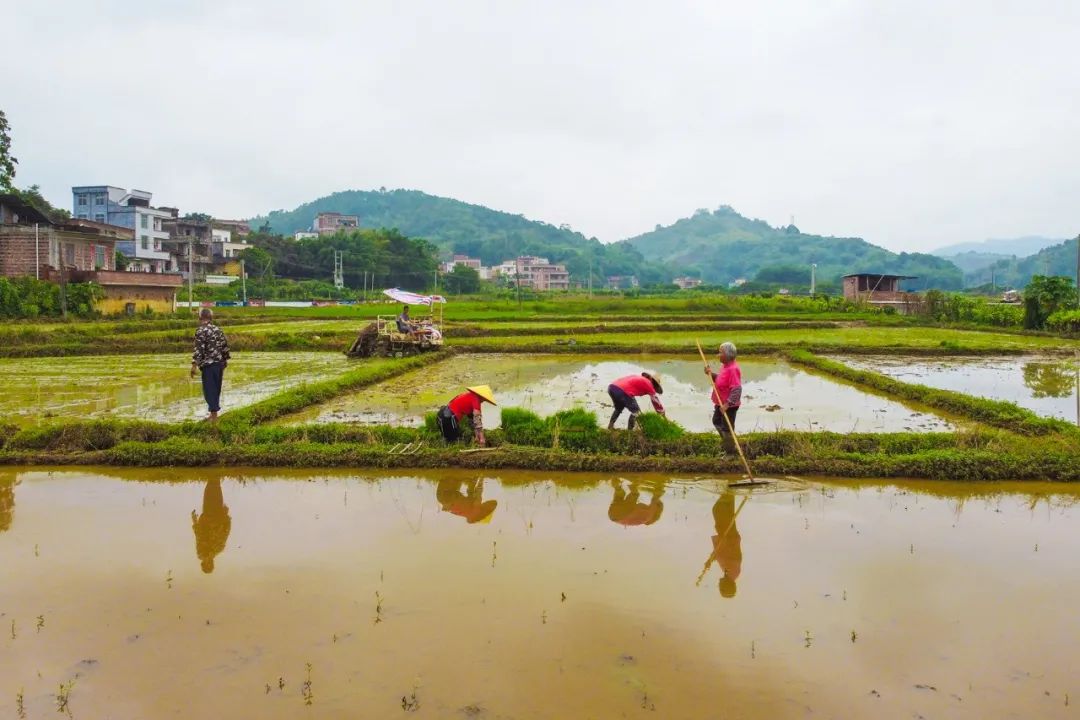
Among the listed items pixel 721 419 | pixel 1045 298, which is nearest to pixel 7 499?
pixel 721 419

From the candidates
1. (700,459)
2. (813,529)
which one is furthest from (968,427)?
(813,529)

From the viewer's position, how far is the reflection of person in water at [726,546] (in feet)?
18.2

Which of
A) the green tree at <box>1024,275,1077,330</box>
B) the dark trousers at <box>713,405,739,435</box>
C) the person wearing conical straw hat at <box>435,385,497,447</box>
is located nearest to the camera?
the dark trousers at <box>713,405,739,435</box>

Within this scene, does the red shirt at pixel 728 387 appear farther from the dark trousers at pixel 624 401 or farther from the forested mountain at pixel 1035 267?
the forested mountain at pixel 1035 267

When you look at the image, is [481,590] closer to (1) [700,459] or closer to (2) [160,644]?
(2) [160,644]

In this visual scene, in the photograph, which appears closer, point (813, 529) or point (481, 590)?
point (481, 590)

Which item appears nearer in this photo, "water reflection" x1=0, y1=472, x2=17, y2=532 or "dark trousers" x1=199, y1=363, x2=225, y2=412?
"water reflection" x1=0, y1=472, x2=17, y2=532

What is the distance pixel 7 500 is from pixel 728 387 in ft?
25.6

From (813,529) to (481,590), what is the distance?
312cm

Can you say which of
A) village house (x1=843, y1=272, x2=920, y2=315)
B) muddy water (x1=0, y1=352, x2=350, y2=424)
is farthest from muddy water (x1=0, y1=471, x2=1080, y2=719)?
village house (x1=843, y1=272, x2=920, y2=315)

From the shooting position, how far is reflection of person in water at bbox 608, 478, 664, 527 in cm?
703

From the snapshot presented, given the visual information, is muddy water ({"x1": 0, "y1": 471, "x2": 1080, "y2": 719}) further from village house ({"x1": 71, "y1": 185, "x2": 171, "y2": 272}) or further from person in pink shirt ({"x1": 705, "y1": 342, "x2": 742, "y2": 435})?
village house ({"x1": 71, "y1": 185, "x2": 171, "y2": 272})

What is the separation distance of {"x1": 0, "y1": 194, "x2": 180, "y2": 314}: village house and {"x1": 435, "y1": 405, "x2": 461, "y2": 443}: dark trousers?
30.8m

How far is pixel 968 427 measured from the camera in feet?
36.7
